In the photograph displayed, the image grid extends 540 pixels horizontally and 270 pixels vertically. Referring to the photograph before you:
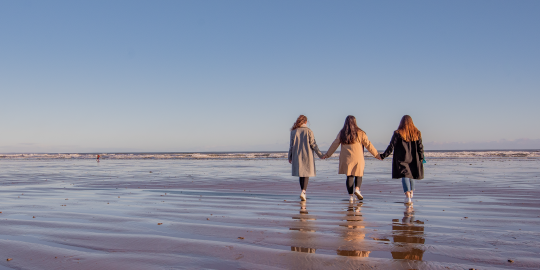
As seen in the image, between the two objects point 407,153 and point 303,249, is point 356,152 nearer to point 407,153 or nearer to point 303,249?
point 407,153

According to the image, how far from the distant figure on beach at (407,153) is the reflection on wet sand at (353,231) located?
159 centimetres

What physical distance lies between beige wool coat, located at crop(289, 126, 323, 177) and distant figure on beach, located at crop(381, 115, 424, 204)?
1.66 metres

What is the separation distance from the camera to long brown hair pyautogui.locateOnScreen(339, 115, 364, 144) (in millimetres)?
7754

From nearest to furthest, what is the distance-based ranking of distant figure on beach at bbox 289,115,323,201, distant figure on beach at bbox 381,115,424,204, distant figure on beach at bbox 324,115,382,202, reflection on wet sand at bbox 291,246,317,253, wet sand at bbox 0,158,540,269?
1. wet sand at bbox 0,158,540,269
2. reflection on wet sand at bbox 291,246,317,253
3. distant figure on beach at bbox 381,115,424,204
4. distant figure on beach at bbox 324,115,382,202
5. distant figure on beach at bbox 289,115,323,201

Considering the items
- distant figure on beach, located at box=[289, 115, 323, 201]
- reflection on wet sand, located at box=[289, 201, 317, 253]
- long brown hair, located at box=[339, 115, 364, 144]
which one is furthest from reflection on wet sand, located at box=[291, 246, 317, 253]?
long brown hair, located at box=[339, 115, 364, 144]

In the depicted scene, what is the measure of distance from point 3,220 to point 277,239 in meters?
4.28

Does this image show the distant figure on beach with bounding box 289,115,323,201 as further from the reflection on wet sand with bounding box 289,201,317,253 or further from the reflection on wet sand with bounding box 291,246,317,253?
the reflection on wet sand with bounding box 291,246,317,253

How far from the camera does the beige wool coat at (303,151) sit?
8008 mm

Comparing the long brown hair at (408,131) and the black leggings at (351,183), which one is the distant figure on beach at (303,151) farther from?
the long brown hair at (408,131)

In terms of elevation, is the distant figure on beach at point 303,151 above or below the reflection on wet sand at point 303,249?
above

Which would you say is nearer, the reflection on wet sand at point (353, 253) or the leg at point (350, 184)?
the reflection on wet sand at point (353, 253)

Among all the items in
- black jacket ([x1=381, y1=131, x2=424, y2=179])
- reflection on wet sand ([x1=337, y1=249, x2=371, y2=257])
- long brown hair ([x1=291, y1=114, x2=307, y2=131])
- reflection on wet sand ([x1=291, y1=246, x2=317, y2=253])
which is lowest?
reflection on wet sand ([x1=291, y1=246, x2=317, y2=253])

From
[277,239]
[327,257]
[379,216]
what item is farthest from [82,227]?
[379,216]

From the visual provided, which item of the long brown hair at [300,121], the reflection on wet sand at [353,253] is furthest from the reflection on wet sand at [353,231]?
the long brown hair at [300,121]
